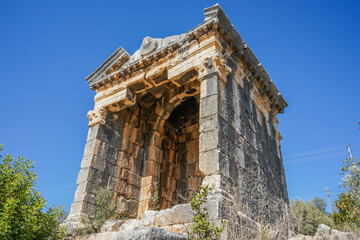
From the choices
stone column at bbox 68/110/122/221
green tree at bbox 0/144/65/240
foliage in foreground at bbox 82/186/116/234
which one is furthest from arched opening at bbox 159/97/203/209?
green tree at bbox 0/144/65/240

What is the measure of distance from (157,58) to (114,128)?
99.6 inches

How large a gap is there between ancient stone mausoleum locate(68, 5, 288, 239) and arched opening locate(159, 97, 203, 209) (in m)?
0.04

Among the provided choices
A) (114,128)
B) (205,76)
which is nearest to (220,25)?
(205,76)

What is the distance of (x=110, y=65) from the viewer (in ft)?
29.1

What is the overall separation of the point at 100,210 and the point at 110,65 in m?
4.36

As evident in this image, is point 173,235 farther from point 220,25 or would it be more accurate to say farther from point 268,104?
point 268,104

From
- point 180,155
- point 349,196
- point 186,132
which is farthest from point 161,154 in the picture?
point 349,196

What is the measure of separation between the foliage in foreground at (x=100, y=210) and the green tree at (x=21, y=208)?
108cm

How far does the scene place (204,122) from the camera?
588 cm

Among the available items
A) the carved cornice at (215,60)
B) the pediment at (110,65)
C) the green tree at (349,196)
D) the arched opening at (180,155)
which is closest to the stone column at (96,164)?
the pediment at (110,65)

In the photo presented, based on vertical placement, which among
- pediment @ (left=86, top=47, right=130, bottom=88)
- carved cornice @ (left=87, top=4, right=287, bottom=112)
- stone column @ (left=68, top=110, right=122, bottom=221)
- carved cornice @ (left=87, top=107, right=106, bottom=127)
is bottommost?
stone column @ (left=68, top=110, right=122, bottom=221)

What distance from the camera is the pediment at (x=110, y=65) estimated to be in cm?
884

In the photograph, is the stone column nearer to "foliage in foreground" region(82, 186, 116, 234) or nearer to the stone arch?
"foliage in foreground" region(82, 186, 116, 234)

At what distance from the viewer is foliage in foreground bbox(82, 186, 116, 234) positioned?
6652 millimetres
